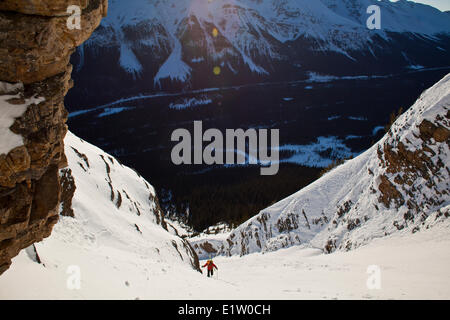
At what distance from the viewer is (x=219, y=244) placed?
57.2 m

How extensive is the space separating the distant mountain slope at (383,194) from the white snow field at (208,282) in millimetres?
4417

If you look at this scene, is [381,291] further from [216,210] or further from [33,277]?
[216,210]

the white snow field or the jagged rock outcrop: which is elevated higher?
the jagged rock outcrop

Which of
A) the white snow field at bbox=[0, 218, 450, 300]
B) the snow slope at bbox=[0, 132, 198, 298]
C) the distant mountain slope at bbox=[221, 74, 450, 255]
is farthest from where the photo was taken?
the distant mountain slope at bbox=[221, 74, 450, 255]

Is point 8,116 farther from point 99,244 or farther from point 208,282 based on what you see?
point 99,244

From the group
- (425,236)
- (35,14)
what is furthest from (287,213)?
(35,14)

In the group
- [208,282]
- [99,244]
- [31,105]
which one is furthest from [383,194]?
[31,105]

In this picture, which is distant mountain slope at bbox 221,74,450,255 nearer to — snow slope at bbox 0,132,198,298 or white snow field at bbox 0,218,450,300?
white snow field at bbox 0,218,450,300

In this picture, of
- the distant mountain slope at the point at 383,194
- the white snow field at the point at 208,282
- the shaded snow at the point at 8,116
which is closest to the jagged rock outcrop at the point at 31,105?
the shaded snow at the point at 8,116

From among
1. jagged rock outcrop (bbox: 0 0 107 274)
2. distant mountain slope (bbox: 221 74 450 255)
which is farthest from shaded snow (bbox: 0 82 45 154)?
distant mountain slope (bbox: 221 74 450 255)

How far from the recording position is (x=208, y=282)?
1664cm

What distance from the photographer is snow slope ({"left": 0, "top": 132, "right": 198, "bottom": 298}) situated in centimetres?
1167

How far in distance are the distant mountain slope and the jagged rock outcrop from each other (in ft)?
85.0

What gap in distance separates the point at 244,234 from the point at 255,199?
189ft
